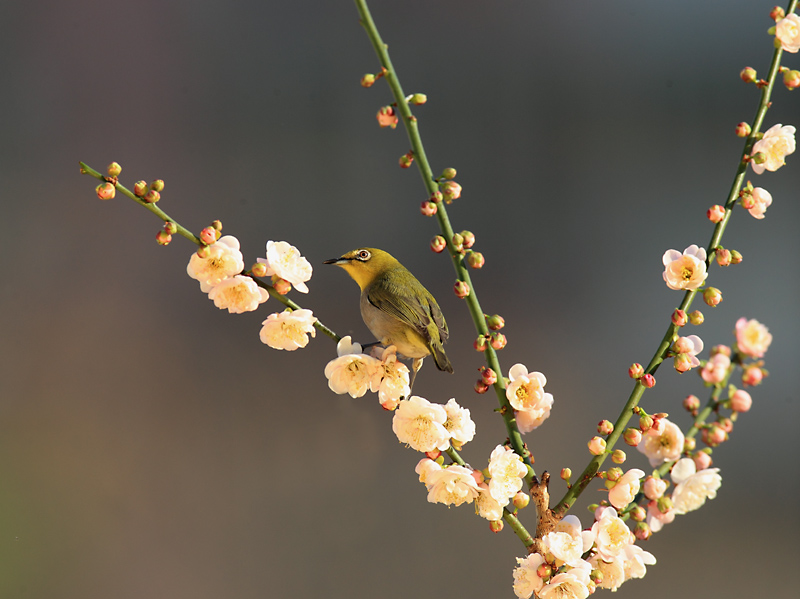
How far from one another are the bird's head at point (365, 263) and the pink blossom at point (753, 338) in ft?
0.83

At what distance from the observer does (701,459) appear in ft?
1.51

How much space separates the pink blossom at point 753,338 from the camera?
42cm

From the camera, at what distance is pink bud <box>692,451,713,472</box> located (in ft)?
1.51

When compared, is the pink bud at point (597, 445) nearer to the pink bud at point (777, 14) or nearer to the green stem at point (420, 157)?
the green stem at point (420, 157)

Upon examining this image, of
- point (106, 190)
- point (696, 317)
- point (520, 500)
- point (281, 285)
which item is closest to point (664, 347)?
point (696, 317)

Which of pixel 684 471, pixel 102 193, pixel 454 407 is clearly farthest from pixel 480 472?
pixel 102 193

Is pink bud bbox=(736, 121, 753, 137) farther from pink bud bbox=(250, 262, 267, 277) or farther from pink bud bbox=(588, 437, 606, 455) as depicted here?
pink bud bbox=(250, 262, 267, 277)

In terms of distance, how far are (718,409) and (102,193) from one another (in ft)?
1.38

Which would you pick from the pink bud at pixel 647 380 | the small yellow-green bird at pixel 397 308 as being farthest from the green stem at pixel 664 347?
the small yellow-green bird at pixel 397 308

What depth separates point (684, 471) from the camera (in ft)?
1.51

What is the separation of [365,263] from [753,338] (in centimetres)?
27

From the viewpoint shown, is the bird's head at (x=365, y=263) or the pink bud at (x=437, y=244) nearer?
the pink bud at (x=437, y=244)

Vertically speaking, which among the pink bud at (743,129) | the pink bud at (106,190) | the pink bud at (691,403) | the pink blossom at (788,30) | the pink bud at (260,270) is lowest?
the pink bud at (106,190)

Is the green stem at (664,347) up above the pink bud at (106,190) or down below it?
above
